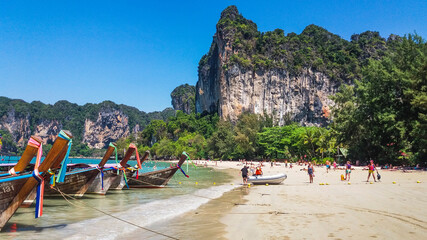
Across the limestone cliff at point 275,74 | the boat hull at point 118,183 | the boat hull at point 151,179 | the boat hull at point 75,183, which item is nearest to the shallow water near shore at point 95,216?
the boat hull at point 75,183

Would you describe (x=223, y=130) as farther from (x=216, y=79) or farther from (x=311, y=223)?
(x=311, y=223)

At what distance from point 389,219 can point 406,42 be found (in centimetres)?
3214

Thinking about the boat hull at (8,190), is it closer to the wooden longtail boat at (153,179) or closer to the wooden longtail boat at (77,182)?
the wooden longtail boat at (77,182)

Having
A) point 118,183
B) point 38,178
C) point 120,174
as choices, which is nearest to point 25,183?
point 38,178

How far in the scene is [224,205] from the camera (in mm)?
13305

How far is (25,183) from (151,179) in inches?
512

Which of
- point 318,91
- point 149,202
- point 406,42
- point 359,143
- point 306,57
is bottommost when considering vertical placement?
point 149,202

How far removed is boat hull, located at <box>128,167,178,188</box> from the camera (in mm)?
20938

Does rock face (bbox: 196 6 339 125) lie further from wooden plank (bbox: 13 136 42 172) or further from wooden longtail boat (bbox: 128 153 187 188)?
wooden plank (bbox: 13 136 42 172)

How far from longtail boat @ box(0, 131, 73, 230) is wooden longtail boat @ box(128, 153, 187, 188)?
1179 cm

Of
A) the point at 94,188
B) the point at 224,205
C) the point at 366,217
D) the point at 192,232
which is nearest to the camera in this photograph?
the point at 192,232

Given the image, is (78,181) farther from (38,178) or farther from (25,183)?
(38,178)

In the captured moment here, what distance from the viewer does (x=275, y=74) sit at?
101 m

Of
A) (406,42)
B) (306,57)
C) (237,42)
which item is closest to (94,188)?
(406,42)
